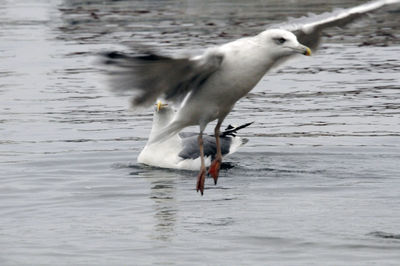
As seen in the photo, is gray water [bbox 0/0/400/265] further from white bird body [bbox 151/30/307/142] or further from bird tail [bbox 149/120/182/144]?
white bird body [bbox 151/30/307/142]

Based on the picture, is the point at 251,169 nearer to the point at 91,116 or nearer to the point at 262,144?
the point at 262,144

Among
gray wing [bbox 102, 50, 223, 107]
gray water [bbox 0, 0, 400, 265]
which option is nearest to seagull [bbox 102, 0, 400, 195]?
gray wing [bbox 102, 50, 223, 107]

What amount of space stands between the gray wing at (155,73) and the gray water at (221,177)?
0.66 ft

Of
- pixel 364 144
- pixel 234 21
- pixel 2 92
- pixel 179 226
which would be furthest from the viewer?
pixel 234 21

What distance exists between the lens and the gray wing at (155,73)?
30.6 ft

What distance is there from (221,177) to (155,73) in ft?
11.5

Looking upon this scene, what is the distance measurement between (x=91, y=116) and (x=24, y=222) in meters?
6.94

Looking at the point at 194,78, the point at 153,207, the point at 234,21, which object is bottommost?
the point at 234,21

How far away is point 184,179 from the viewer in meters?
13.0

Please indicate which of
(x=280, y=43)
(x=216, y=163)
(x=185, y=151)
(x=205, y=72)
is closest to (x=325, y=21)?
(x=280, y=43)

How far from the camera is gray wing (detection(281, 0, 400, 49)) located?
11.0 m

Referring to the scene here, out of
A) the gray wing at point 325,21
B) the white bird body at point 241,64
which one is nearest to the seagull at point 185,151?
the gray wing at point 325,21

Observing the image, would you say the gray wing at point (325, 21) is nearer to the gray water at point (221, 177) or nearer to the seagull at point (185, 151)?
the gray water at point (221, 177)

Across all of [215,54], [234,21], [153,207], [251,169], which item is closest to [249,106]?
[251,169]
